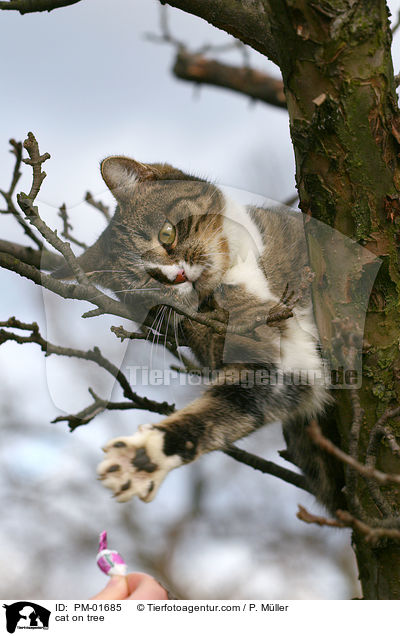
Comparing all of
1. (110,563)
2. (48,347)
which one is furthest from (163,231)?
(110,563)

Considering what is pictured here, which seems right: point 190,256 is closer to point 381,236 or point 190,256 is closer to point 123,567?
point 381,236

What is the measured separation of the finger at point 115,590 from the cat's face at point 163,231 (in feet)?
2.55

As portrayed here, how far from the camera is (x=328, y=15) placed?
116cm

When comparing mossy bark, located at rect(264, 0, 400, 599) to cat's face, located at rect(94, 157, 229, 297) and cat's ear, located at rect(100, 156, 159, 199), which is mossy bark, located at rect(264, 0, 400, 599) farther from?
cat's ear, located at rect(100, 156, 159, 199)

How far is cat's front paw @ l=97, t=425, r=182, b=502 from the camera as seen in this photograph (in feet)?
4.16

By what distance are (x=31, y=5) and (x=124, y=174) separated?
54 centimetres

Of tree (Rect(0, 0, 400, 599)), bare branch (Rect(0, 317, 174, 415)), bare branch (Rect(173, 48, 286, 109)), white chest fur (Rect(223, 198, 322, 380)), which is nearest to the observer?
tree (Rect(0, 0, 400, 599))

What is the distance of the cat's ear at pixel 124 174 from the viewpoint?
5.69ft

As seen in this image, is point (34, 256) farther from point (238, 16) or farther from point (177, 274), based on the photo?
point (238, 16)

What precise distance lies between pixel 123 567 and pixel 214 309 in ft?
2.34

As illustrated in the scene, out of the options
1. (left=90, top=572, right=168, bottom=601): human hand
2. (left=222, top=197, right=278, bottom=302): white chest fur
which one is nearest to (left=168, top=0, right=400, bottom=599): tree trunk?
(left=222, top=197, right=278, bottom=302): white chest fur

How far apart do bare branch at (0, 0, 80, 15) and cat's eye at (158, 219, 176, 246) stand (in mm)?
707

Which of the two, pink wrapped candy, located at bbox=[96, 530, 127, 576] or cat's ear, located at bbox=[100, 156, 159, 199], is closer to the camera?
pink wrapped candy, located at bbox=[96, 530, 127, 576]

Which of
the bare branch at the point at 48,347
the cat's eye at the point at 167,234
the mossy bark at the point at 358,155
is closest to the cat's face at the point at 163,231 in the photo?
the cat's eye at the point at 167,234
